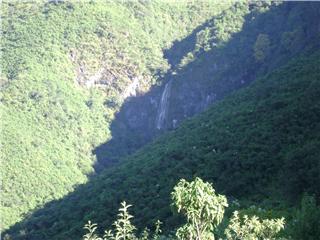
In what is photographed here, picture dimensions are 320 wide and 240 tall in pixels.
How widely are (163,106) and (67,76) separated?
2233 cm

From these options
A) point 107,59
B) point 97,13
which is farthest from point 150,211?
point 97,13

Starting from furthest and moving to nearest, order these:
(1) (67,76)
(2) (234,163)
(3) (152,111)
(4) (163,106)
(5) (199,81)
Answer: (3) (152,111), (4) (163,106), (1) (67,76), (5) (199,81), (2) (234,163)

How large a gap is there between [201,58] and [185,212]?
362ft

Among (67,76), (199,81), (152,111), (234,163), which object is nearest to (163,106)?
(152,111)

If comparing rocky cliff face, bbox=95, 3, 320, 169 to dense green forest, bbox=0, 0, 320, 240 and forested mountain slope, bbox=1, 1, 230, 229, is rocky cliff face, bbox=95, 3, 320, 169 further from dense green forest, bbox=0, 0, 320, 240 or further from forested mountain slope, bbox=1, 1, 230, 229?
forested mountain slope, bbox=1, 1, 230, 229

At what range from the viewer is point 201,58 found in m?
125

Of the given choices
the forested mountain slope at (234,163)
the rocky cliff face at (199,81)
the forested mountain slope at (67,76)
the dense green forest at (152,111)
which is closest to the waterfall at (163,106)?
the rocky cliff face at (199,81)

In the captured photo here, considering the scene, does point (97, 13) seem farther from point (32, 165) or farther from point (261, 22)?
point (32, 165)

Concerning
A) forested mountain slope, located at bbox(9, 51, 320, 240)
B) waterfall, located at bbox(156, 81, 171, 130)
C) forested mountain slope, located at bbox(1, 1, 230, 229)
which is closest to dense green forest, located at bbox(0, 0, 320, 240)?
forested mountain slope, located at bbox(9, 51, 320, 240)

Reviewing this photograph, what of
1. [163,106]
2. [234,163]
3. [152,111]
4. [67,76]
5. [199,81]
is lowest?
[234,163]

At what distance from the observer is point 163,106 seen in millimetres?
130375

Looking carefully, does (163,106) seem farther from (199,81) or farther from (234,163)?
(234,163)

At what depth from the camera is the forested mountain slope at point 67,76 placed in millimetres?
99812

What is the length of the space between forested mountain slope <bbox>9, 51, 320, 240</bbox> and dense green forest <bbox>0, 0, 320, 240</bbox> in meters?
0.16
